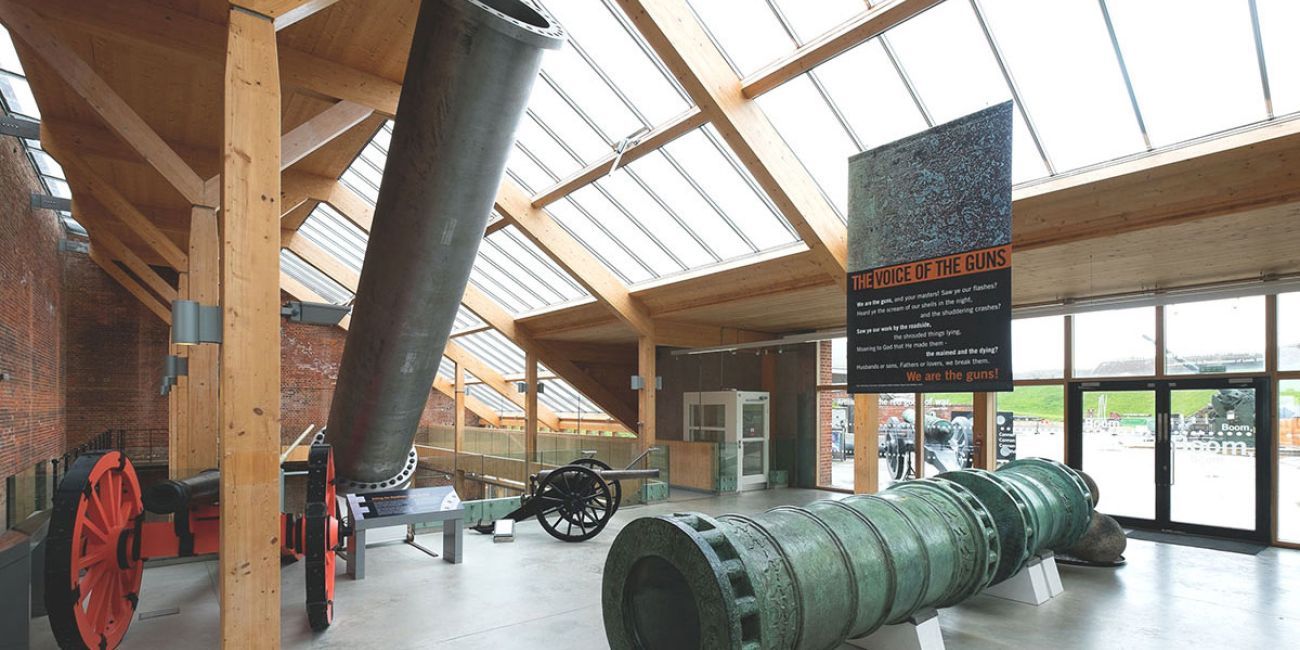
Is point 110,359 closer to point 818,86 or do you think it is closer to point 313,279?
point 313,279

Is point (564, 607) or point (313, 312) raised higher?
point (313, 312)

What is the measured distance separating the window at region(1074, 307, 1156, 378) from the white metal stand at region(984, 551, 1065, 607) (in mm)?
4563

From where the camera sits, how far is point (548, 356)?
13.4 metres

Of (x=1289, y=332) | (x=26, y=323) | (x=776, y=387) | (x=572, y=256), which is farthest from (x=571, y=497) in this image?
(x=26, y=323)

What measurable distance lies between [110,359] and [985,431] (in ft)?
53.2

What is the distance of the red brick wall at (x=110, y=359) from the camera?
14219 millimetres

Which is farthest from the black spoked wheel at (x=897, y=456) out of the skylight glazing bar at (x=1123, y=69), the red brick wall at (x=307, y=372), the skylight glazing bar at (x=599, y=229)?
the red brick wall at (x=307, y=372)

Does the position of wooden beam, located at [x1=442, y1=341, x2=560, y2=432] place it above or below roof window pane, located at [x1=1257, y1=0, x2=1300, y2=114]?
below

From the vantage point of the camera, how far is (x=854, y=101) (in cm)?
621

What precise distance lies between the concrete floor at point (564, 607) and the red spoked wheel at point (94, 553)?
0.47 meters

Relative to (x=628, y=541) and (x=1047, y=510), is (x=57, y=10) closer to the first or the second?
(x=628, y=541)

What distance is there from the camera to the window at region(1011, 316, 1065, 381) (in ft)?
30.6

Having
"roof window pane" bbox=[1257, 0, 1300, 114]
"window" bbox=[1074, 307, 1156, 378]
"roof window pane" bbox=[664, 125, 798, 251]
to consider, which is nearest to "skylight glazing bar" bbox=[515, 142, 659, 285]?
"roof window pane" bbox=[664, 125, 798, 251]

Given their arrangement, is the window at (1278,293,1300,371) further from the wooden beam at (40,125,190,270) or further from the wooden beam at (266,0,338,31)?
the wooden beam at (40,125,190,270)
